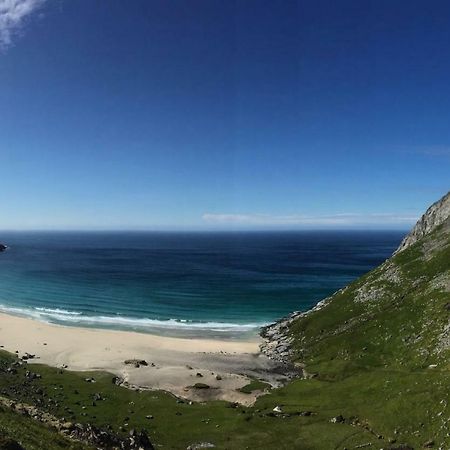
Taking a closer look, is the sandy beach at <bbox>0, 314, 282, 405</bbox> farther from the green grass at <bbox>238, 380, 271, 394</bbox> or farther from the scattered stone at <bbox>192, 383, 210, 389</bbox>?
the green grass at <bbox>238, 380, 271, 394</bbox>

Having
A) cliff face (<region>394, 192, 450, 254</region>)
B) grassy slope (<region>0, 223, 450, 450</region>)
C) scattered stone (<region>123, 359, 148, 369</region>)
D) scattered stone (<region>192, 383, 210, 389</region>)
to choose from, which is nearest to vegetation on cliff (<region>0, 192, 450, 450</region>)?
grassy slope (<region>0, 223, 450, 450</region>)

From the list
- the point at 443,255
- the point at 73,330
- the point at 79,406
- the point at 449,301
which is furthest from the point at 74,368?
the point at 443,255

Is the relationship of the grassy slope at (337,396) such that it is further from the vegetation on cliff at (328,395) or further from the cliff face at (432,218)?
the cliff face at (432,218)

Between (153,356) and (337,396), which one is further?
(153,356)

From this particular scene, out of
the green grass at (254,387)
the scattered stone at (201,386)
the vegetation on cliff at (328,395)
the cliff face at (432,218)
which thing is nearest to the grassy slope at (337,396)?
the vegetation on cliff at (328,395)

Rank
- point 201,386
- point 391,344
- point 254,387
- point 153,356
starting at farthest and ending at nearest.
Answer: point 153,356 → point 201,386 → point 254,387 → point 391,344

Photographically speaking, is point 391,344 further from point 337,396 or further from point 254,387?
point 254,387

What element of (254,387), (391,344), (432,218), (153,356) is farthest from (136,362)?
(432,218)

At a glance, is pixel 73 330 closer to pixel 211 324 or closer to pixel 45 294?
pixel 211 324
